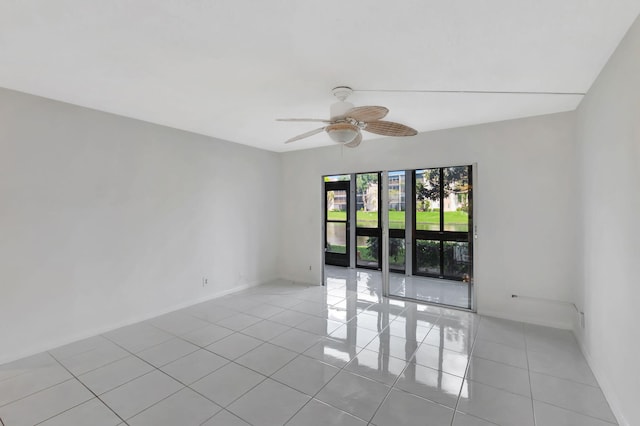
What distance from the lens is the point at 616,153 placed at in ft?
6.66

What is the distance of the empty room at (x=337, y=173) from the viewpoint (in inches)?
72.4

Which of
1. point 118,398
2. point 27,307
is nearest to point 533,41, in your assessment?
point 118,398

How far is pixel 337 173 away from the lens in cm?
514

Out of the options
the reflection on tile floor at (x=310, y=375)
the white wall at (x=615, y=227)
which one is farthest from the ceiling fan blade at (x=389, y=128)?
the reflection on tile floor at (x=310, y=375)

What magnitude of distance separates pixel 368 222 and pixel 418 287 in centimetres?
201

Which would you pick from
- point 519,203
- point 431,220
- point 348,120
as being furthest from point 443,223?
point 348,120

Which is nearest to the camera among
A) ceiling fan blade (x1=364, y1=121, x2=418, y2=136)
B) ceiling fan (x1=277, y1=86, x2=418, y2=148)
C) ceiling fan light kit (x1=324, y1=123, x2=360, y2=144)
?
ceiling fan (x1=277, y1=86, x2=418, y2=148)

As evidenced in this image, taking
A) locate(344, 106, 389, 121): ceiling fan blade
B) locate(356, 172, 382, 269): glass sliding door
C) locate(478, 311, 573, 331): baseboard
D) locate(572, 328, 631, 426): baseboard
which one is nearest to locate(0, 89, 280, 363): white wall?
locate(344, 106, 389, 121): ceiling fan blade

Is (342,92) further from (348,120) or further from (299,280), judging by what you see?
(299,280)

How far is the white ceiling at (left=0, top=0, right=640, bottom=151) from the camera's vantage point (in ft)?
5.33

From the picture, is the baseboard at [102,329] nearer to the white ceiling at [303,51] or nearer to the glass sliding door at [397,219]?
the white ceiling at [303,51]

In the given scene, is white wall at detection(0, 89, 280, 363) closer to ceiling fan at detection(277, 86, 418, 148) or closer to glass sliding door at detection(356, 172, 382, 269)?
ceiling fan at detection(277, 86, 418, 148)

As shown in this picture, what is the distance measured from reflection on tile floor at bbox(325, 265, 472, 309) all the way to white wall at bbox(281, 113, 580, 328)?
0.58 metres

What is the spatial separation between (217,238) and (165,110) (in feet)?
6.86
